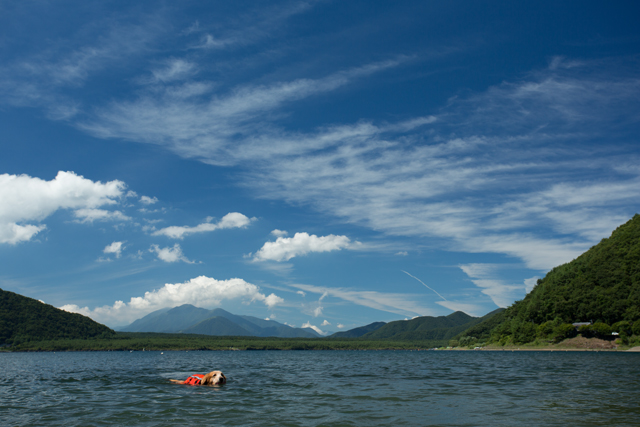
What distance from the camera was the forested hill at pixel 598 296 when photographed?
145375 mm

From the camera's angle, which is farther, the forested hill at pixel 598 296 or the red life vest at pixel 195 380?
the forested hill at pixel 598 296

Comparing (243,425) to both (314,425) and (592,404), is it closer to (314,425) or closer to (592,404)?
(314,425)

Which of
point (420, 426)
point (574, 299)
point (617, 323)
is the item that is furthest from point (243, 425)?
point (574, 299)

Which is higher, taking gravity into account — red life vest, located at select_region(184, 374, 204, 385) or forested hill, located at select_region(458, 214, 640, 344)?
forested hill, located at select_region(458, 214, 640, 344)

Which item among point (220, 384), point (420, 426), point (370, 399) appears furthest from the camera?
point (220, 384)

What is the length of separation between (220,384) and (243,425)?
21.7 m

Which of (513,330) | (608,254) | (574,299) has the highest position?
(608,254)

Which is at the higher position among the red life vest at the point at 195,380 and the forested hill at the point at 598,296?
the forested hill at the point at 598,296

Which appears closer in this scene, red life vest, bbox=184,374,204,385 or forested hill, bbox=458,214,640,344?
red life vest, bbox=184,374,204,385

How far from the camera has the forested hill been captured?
477ft

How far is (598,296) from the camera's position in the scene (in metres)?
157

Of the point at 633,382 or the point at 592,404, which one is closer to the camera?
the point at 592,404

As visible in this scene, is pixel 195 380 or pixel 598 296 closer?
pixel 195 380

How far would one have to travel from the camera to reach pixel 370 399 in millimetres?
27219
